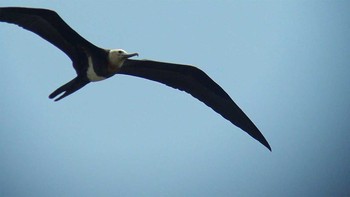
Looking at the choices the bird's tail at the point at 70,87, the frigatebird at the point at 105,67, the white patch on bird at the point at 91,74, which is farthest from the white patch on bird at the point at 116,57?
the bird's tail at the point at 70,87

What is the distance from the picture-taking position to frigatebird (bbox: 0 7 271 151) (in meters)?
5.61

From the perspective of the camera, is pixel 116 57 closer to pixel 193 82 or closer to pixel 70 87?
pixel 70 87

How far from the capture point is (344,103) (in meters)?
25.5

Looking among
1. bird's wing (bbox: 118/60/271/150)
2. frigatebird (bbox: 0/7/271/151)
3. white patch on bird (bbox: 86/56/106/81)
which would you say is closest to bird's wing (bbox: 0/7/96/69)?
frigatebird (bbox: 0/7/271/151)

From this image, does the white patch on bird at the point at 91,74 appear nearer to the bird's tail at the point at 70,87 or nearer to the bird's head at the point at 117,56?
the bird's tail at the point at 70,87

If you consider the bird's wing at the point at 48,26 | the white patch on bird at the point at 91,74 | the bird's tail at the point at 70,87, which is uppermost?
the bird's wing at the point at 48,26

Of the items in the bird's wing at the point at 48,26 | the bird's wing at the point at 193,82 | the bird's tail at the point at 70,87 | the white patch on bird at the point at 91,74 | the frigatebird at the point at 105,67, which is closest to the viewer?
the bird's wing at the point at 48,26

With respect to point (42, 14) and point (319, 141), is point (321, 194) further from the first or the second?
point (42, 14)

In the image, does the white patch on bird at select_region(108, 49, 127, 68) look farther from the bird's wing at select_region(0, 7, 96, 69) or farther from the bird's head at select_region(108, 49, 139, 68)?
the bird's wing at select_region(0, 7, 96, 69)

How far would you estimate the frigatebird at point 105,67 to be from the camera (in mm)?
5609

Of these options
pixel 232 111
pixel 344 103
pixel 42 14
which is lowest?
pixel 232 111

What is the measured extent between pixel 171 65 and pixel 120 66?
1.90 feet

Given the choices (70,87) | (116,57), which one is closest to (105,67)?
(116,57)

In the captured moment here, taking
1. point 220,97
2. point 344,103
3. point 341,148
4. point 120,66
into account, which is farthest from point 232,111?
point 344,103
